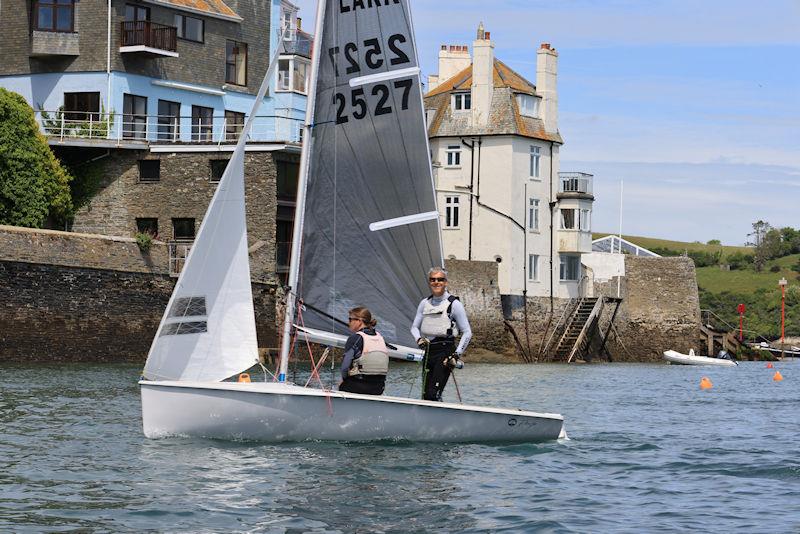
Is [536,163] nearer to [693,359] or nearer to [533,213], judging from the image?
[533,213]

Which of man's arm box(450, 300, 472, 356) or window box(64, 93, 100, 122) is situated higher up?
window box(64, 93, 100, 122)

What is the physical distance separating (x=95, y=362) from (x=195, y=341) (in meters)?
26.5

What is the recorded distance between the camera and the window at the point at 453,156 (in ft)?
233

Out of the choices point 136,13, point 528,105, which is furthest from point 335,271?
point 528,105

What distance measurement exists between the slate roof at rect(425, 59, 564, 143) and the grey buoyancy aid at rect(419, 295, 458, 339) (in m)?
49.5

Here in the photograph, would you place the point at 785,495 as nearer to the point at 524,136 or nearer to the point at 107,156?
the point at 107,156

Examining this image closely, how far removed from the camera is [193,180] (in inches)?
2210

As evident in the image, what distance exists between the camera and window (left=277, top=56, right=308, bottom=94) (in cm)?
6444

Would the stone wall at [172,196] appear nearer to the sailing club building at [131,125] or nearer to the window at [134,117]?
the sailing club building at [131,125]

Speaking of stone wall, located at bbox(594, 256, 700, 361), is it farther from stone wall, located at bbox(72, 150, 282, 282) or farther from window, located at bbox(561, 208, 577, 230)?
stone wall, located at bbox(72, 150, 282, 282)

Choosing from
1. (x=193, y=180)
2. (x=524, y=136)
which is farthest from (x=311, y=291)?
(x=524, y=136)

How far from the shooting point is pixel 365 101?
21812 millimetres

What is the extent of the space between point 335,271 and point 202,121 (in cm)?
4069

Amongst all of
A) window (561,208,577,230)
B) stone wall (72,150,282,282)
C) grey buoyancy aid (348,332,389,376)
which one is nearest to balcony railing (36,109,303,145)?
stone wall (72,150,282,282)
